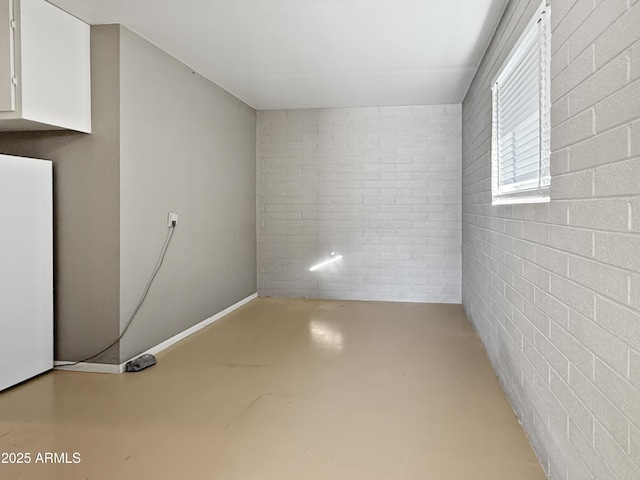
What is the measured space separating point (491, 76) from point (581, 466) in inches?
119

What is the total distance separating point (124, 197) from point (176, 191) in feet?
2.55

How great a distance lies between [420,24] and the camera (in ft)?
11.5

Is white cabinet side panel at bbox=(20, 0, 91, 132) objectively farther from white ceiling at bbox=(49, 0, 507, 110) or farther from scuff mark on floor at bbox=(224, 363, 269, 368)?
scuff mark on floor at bbox=(224, 363, 269, 368)

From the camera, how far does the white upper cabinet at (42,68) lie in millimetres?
2893

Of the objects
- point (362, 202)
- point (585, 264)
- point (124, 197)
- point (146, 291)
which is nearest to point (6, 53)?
point (124, 197)

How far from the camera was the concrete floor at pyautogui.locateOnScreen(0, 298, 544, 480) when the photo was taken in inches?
85.7

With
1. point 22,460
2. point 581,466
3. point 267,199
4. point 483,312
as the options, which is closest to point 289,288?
point 267,199

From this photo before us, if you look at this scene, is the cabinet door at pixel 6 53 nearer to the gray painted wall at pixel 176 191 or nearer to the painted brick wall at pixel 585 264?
the gray painted wall at pixel 176 191

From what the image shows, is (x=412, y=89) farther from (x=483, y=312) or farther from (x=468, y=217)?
(x=483, y=312)

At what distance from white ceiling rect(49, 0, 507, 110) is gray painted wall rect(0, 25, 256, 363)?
324 millimetres

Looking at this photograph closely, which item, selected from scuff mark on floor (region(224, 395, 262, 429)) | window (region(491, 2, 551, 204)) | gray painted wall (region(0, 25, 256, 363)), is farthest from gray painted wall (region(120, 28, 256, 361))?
window (region(491, 2, 551, 204))

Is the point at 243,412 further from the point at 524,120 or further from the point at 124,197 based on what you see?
the point at 524,120

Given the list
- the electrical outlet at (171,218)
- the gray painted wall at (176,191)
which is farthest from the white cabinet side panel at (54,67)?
the electrical outlet at (171,218)

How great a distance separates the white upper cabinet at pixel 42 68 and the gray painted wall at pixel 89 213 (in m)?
0.11
